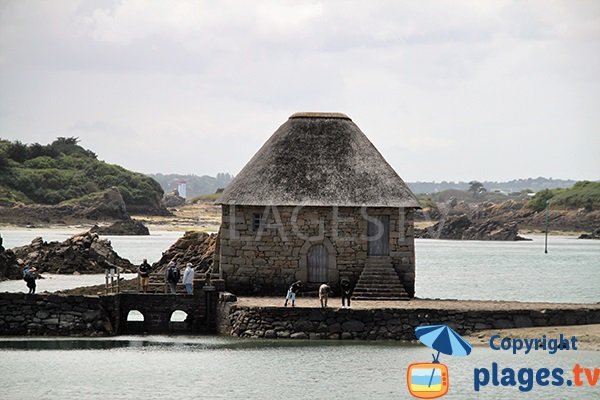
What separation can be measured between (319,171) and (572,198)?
123872 millimetres

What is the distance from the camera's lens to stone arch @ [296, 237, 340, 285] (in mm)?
42219

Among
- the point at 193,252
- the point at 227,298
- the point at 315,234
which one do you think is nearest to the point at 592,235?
the point at 193,252

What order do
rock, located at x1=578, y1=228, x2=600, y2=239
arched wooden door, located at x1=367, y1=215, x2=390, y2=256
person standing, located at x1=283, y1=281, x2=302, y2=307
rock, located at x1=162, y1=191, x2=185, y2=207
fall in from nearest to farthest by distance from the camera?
person standing, located at x1=283, y1=281, x2=302, y2=307
arched wooden door, located at x1=367, y1=215, x2=390, y2=256
rock, located at x1=578, y1=228, x2=600, y2=239
rock, located at x1=162, y1=191, x2=185, y2=207

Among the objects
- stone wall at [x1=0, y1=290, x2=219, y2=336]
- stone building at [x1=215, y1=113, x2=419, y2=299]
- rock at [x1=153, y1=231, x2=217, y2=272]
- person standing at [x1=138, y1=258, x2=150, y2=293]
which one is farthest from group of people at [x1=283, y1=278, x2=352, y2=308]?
rock at [x1=153, y1=231, x2=217, y2=272]

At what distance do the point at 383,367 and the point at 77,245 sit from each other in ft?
112

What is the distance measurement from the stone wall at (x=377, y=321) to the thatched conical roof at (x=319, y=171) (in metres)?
5.10

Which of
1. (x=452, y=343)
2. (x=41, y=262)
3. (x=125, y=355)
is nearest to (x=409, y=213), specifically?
(x=452, y=343)

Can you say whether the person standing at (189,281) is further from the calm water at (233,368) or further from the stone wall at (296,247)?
the calm water at (233,368)

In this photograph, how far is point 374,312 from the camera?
3781cm

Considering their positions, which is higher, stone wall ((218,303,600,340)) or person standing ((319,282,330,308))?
person standing ((319,282,330,308))

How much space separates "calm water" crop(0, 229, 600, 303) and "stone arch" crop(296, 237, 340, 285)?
14354 mm

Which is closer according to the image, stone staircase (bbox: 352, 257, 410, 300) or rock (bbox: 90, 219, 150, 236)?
stone staircase (bbox: 352, 257, 410, 300)

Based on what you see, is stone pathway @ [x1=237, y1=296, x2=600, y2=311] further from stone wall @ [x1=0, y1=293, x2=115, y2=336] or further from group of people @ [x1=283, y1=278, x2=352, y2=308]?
stone wall @ [x1=0, y1=293, x2=115, y2=336]

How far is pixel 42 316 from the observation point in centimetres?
3834
